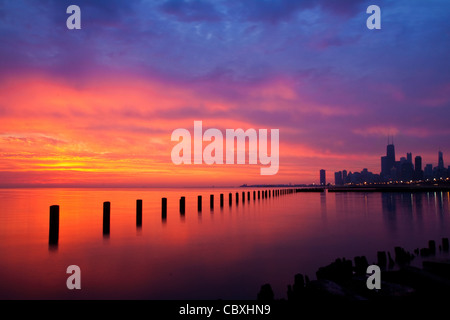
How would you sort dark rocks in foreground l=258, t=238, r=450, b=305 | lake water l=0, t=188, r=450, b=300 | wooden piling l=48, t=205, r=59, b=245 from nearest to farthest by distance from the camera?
dark rocks in foreground l=258, t=238, r=450, b=305 → lake water l=0, t=188, r=450, b=300 → wooden piling l=48, t=205, r=59, b=245

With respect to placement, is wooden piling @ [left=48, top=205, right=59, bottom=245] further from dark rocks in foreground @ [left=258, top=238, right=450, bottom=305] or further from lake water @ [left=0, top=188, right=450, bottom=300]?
dark rocks in foreground @ [left=258, top=238, right=450, bottom=305]

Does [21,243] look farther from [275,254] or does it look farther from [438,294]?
[438,294]

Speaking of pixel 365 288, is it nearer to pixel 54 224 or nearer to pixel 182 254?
pixel 182 254

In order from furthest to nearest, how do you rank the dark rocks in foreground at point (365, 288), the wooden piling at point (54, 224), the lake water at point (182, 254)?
the wooden piling at point (54, 224) → the lake water at point (182, 254) → the dark rocks in foreground at point (365, 288)

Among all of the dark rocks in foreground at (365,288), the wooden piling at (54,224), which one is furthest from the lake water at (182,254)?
the dark rocks in foreground at (365,288)

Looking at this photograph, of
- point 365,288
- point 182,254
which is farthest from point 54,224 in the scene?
point 365,288

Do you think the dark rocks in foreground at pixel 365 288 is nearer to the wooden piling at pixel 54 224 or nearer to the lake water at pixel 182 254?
the lake water at pixel 182 254

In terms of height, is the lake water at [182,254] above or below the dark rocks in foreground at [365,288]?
below

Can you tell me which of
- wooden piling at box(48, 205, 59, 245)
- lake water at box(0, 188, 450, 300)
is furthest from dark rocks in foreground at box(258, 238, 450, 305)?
wooden piling at box(48, 205, 59, 245)

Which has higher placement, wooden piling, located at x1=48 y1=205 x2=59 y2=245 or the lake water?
wooden piling, located at x1=48 y1=205 x2=59 y2=245

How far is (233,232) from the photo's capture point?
16.6m
